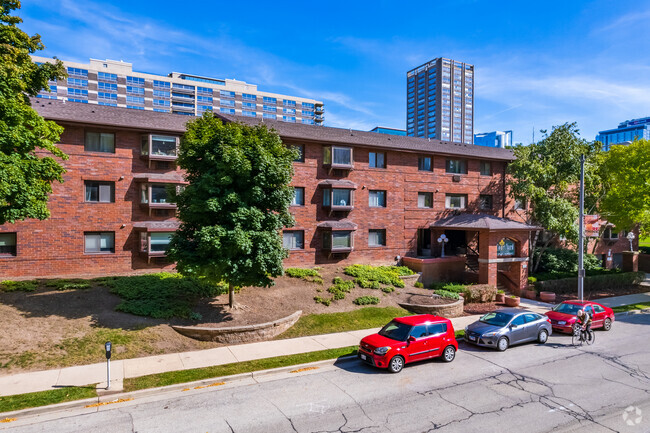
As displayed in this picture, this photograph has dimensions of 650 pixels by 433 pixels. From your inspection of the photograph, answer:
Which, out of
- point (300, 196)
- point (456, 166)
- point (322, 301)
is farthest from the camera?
point (456, 166)

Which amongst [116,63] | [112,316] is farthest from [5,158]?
[116,63]

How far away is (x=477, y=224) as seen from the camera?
28047 millimetres

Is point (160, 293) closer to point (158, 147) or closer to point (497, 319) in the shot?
point (158, 147)

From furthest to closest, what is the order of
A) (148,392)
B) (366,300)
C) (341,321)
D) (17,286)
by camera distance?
(366,300), (341,321), (17,286), (148,392)

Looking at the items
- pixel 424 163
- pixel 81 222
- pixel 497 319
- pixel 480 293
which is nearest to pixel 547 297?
pixel 480 293

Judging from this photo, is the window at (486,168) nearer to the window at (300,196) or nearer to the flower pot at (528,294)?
the flower pot at (528,294)

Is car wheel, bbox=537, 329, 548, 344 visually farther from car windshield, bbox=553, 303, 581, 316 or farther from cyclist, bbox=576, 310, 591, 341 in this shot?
car windshield, bbox=553, 303, 581, 316

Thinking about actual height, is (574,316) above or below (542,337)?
above

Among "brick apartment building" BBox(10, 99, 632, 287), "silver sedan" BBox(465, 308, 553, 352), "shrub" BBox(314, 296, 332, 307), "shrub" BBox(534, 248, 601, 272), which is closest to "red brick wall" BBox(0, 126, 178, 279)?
"brick apartment building" BBox(10, 99, 632, 287)

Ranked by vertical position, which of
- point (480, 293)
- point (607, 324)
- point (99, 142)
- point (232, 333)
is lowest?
point (607, 324)

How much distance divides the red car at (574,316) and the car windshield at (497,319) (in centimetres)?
392

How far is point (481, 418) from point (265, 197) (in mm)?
11190

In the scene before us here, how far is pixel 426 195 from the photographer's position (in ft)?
106

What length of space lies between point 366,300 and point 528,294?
546 inches
